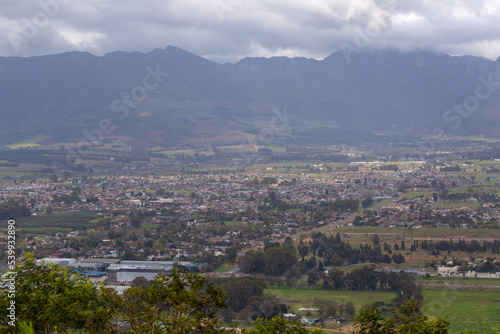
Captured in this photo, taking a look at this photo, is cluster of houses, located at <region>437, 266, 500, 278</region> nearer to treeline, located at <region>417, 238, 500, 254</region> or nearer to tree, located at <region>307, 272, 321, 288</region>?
treeline, located at <region>417, 238, 500, 254</region>

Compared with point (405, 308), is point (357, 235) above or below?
below

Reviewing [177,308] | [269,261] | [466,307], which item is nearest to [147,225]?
[269,261]

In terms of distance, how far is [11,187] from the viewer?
56.4 m

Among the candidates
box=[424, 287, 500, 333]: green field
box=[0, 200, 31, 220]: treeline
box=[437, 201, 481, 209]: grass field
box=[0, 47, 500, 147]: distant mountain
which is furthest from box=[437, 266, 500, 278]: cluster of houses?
box=[0, 47, 500, 147]: distant mountain

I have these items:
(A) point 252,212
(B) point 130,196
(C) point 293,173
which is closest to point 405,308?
(A) point 252,212

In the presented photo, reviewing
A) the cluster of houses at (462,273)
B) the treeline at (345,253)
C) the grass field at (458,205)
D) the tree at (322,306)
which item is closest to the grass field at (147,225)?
the treeline at (345,253)

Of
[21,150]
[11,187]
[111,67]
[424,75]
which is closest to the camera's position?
[11,187]

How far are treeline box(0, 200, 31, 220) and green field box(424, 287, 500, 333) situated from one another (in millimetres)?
30907

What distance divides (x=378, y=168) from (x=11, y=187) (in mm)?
44973

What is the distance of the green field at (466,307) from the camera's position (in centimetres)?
1978

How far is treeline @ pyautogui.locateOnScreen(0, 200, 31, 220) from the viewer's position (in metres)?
41.4

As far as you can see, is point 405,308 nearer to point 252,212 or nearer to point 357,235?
point 357,235

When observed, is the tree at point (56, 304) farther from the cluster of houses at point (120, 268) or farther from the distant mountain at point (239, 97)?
the distant mountain at point (239, 97)

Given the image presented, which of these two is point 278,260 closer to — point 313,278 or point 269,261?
point 269,261
